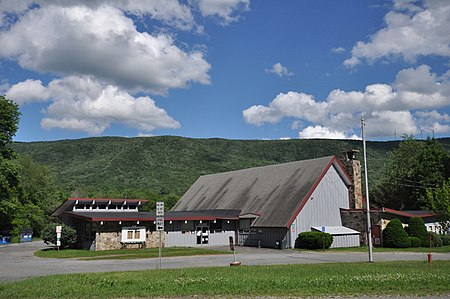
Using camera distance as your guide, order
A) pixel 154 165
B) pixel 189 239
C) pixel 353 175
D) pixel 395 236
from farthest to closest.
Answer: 1. pixel 154 165
2. pixel 189 239
3. pixel 353 175
4. pixel 395 236

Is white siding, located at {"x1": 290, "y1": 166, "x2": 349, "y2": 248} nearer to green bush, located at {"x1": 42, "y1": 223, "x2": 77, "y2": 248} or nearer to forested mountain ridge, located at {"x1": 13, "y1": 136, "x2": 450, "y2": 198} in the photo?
green bush, located at {"x1": 42, "y1": 223, "x2": 77, "y2": 248}

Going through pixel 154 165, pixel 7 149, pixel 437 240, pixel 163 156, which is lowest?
pixel 437 240

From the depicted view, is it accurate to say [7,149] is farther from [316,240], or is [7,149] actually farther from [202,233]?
[316,240]

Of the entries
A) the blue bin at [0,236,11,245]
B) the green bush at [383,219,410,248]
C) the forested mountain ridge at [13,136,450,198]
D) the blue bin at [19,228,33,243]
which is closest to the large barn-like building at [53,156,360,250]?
the green bush at [383,219,410,248]

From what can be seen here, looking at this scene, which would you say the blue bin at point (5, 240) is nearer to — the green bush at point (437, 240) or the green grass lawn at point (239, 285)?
the green grass lawn at point (239, 285)

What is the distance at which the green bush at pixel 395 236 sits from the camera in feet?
123

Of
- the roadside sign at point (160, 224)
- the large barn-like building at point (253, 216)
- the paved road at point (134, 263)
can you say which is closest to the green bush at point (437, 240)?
the large barn-like building at point (253, 216)

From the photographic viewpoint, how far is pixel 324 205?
40.4m

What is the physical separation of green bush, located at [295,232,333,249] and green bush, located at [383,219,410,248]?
501 centimetres

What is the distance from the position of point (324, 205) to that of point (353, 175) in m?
4.72

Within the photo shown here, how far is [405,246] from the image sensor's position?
122ft

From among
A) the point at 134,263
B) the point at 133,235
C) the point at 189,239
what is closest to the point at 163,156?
the point at 189,239

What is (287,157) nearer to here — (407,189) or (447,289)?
(407,189)

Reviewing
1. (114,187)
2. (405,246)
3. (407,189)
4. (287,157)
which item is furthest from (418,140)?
(287,157)
